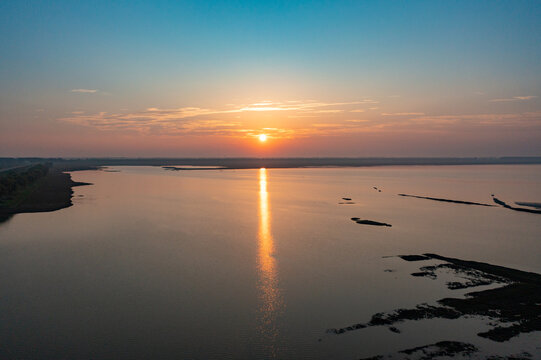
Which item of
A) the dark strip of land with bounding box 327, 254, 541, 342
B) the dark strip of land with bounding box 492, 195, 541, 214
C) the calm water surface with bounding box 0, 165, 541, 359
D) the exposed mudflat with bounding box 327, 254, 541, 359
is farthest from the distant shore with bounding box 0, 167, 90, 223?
the dark strip of land with bounding box 492, 195, 541, 214

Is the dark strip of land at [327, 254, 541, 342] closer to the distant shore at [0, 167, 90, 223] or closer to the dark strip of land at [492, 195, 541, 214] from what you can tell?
the dark strip of land at [492, 195, 541, 214]

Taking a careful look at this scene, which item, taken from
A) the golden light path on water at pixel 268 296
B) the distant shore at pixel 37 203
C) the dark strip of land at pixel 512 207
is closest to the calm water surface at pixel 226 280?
the golden light path on water at pixel 268 296

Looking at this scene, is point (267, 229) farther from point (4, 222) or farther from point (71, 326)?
point (4, 222)

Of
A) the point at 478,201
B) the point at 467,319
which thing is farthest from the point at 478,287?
the point at 478,201

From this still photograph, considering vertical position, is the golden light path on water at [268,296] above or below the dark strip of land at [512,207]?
below

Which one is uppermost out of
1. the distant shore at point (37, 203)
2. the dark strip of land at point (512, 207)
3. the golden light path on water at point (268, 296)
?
the distant shore at point (37, 203)

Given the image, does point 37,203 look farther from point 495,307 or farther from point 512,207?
point 512,207

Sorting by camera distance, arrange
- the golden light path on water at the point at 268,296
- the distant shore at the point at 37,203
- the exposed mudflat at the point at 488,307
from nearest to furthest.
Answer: the golden light path on water at the point at 268,296 → the exposed mudflat at the point at 488,307 → the distant shore at the point at 37,203

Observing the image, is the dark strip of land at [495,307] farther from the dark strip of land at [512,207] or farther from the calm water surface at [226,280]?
the dark strip of land at [512,207]

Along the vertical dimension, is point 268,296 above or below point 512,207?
below

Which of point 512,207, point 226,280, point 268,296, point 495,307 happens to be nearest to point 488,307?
point 495,307
